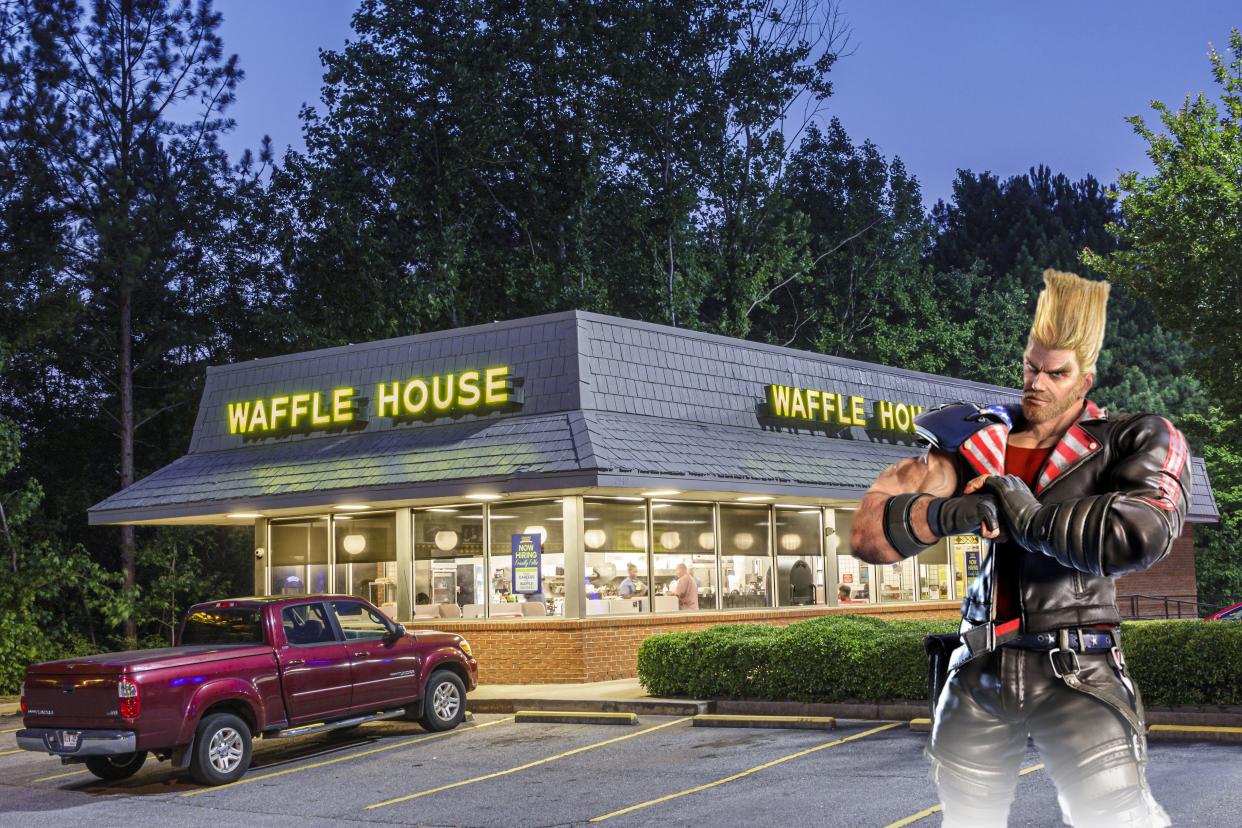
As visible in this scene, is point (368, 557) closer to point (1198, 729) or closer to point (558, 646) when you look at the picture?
point (558, 646)

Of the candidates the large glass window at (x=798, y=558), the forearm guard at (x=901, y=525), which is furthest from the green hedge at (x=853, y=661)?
the forearm guard at (x=901, y=525)

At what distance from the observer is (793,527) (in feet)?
83.3

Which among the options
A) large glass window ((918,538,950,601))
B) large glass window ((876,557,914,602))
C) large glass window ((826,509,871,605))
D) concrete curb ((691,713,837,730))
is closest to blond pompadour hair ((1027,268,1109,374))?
concrete curb ((691,713,837,730))

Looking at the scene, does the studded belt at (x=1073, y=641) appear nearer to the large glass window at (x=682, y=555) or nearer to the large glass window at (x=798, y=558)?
the large glass window at (x=682, y=555)

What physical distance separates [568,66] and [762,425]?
20.1 metres

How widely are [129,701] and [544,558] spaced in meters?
9.29

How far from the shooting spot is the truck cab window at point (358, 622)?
1570cm

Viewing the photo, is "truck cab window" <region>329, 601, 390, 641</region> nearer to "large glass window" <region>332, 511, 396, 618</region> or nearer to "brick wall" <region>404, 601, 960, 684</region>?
"brick wall" <region>404, 601, 960, 684</region>

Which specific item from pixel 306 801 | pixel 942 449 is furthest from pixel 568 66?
pixel 942 449

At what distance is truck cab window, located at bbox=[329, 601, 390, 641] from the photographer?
15703 millimetres

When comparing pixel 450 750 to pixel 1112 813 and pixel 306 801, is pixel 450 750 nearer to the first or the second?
pixel 306 801

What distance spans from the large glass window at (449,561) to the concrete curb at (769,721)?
6.85 meters

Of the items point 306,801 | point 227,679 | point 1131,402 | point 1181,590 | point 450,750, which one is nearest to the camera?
point 306,801

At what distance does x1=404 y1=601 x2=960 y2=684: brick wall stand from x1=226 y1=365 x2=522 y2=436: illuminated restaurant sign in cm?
364
